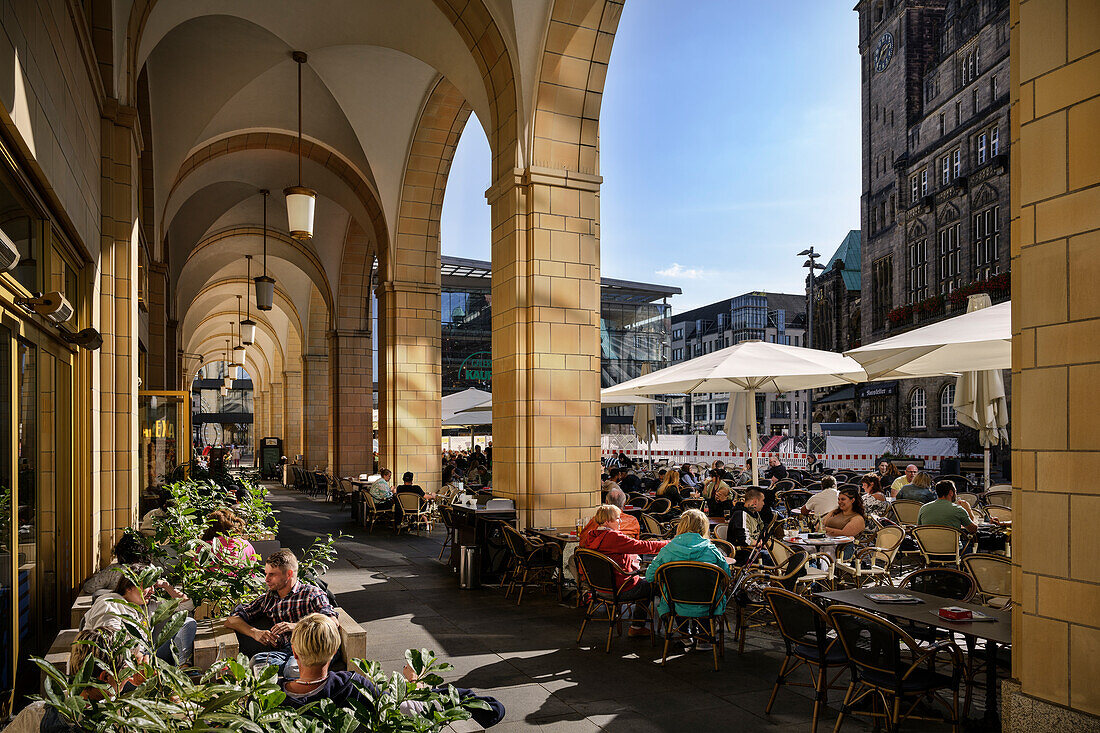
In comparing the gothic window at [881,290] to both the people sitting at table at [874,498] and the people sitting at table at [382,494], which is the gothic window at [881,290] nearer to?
the people sitting at table at [874,498]

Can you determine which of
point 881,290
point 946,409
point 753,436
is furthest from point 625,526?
point 881,290

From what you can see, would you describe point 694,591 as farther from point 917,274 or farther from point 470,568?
point 917,274

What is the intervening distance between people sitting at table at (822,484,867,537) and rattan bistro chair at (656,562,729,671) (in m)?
2.35

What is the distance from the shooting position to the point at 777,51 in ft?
52.2

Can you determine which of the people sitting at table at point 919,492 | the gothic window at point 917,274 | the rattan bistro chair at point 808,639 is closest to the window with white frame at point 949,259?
the gothic window at point 917,274

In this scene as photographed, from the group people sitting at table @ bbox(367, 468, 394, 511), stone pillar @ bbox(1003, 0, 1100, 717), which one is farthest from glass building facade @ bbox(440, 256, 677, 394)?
stone pillar @ bbox(1003, 0, 1100, 717)

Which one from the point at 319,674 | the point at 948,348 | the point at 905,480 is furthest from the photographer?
the point at 905,480

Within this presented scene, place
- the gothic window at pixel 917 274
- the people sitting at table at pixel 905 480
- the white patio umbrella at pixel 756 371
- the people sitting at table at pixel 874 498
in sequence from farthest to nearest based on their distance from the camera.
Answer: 1. the gothic window at pixel 917 274
2. the people sitting at table at pixel 905 480
3. the people sitting at table at pixel 874 498
4. the white patio umbrella at pixel 756 371

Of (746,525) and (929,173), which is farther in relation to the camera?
(929,173)

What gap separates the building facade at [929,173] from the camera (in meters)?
27.0

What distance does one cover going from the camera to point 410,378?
13.5m

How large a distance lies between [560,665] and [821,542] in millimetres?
2748

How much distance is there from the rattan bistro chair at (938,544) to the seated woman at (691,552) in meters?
2.77

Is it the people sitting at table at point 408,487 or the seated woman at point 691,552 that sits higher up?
the seated woman at point 691,552
